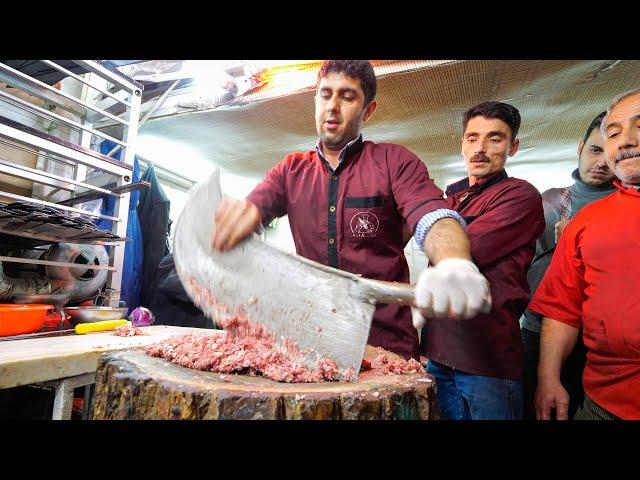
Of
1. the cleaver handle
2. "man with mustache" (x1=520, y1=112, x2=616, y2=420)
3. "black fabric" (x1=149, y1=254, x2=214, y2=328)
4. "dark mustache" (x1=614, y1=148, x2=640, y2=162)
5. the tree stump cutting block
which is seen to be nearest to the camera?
the tree stump cutting block

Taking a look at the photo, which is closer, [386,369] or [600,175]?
[386,369]

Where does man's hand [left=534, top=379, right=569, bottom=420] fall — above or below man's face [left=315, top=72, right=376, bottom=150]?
below

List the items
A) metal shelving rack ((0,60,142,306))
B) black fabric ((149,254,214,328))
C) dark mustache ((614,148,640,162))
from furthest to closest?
black fabric ((149,254,214,328))
metal shelving rack ((0,60,142,306))
dark mustache ((614,148,640,162))

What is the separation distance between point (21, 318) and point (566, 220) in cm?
254

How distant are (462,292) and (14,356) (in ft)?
4.36

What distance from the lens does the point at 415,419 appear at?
76 cm

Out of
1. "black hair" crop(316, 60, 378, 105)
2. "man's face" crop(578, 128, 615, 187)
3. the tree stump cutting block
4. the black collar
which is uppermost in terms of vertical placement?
"black hair" crop(316, 60, 378, 105)

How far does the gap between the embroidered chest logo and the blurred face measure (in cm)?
48

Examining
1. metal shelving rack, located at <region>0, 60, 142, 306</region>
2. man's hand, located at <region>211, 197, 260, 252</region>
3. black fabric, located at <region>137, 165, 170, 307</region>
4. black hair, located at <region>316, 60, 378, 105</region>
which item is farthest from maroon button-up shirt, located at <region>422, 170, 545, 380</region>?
black fabric, located at <region>137, 165, 170, 307</region>

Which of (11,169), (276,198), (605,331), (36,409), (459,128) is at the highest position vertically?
(459,128)

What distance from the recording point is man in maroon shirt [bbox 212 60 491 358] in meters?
1.09

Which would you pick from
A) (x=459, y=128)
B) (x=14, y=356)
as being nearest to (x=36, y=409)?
(x=14, y=356)

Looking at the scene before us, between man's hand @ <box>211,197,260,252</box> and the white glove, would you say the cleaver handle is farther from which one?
man's hand @ <box>211,197,260,252</box>
